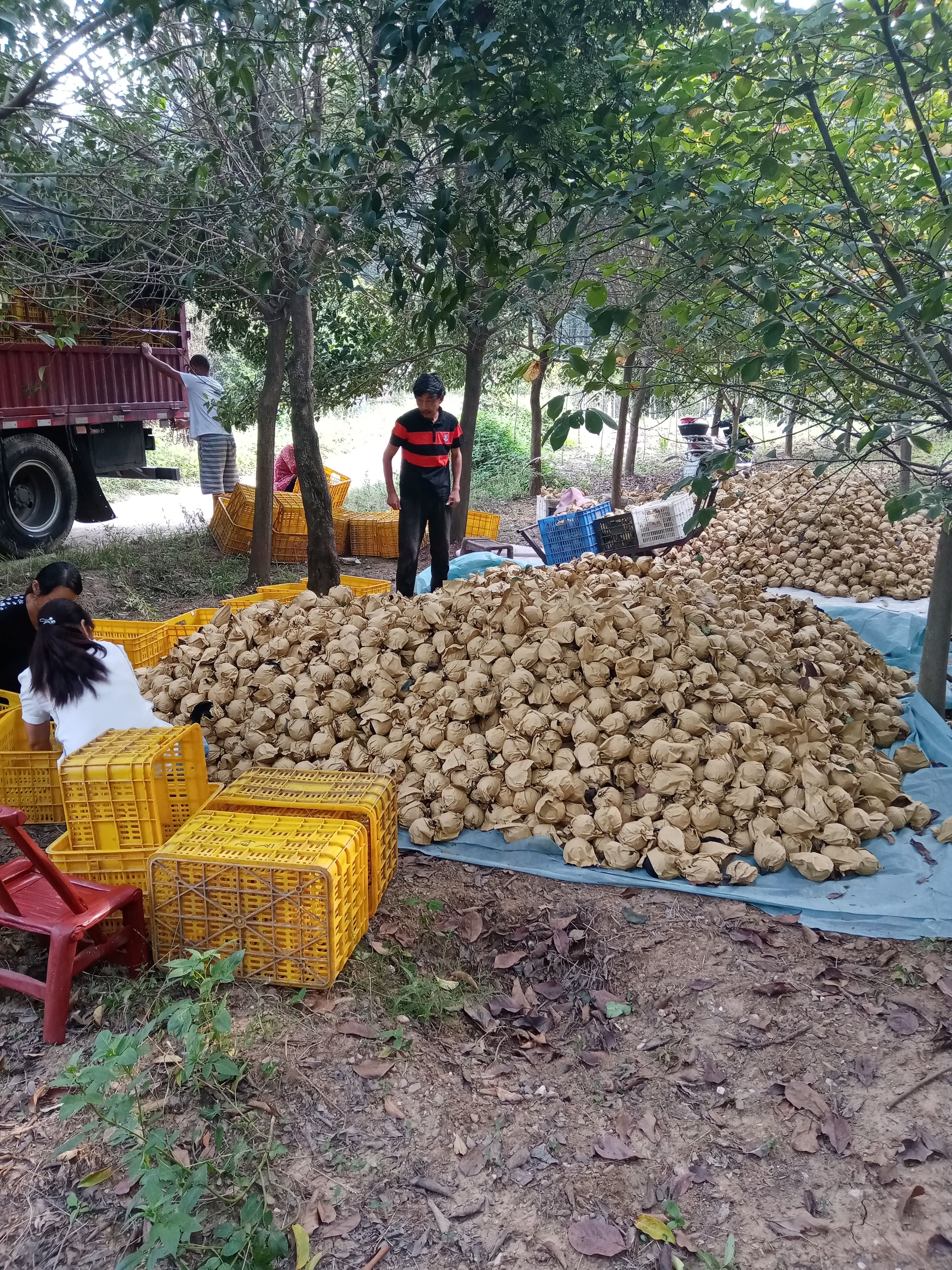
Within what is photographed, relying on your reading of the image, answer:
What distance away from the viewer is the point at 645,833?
371 centimetres

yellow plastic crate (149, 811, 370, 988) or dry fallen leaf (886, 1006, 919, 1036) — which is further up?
yellow plastic crate (149, 811, 370, 988)

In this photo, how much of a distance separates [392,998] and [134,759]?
1.21m

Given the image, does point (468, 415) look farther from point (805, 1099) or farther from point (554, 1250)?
point (554, 1250)

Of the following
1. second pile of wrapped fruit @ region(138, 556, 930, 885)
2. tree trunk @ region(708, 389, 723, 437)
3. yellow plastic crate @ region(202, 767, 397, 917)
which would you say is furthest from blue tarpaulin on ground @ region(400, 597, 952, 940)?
tree trunk @ region(708, 389, 723, 437)

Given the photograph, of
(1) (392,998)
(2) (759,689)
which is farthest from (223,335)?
(1) (392,998)

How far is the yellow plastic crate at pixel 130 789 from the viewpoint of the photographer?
3.03 metres

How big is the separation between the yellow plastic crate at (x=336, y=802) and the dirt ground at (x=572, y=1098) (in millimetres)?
203

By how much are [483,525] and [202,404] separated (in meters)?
3.51

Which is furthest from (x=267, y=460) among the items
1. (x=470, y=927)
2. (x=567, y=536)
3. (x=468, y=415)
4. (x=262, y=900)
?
(x=262, y=900)

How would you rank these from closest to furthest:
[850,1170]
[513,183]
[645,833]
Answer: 1. [850,1170]
2. [645,833]
3. [513,183]

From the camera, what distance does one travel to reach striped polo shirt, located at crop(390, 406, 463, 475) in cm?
607

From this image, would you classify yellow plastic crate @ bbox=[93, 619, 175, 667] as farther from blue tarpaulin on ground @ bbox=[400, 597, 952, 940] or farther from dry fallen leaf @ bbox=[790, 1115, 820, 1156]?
dry fallen leaf @ bbox=[790, 1115, 820, 1156]

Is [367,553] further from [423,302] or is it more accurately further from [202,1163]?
[202,1163]

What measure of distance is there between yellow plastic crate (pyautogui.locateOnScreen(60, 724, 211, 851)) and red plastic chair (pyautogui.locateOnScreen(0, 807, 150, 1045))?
19 centimetres
